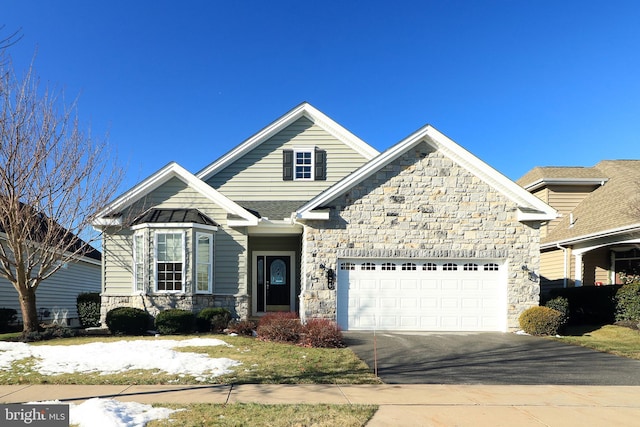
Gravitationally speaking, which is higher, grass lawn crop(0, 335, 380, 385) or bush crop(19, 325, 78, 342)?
grass lawn crop(0, 335, 380, 385)

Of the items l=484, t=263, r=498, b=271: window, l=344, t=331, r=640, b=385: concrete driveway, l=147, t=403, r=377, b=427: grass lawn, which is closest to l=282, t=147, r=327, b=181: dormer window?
l=484, t=263, r=498, b=271: window

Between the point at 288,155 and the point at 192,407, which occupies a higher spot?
the point at 288,155

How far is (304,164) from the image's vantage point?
1805 cm

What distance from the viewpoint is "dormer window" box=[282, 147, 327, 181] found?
17812mm

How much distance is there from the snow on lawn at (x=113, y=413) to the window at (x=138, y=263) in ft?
27.6

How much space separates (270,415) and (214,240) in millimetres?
9626

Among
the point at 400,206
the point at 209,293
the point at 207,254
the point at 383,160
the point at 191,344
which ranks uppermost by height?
the point at 383,160

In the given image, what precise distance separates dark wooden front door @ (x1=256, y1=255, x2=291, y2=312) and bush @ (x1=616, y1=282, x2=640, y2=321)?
11.6 metres

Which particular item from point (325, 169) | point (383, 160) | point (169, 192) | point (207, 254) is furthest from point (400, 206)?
point (169, 192)

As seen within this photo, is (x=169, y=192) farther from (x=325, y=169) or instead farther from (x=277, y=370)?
(x=277, y=370)

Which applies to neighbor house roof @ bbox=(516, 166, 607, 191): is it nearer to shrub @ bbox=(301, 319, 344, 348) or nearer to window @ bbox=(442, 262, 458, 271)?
window @ bbox=(442, 262, 458, 271)

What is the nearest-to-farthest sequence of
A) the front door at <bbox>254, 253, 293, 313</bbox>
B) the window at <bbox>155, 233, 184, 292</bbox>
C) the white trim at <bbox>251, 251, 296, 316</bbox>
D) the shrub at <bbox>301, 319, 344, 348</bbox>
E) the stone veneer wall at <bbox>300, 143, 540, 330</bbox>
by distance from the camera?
the shrub at <bbox>301, 319, 344, 348</bbox> → the stone veneer wall at <bbox>300, 143, 540, 330</bbox> → the window at <bbox>155, 233, 184, 292</bbox> → the white trim at <bbox>251, 251, 296, 316</bbox> → the front door at <bbox>254, 253, 293, 313</bbox>

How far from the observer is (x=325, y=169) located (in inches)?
704

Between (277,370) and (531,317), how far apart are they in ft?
28.6
